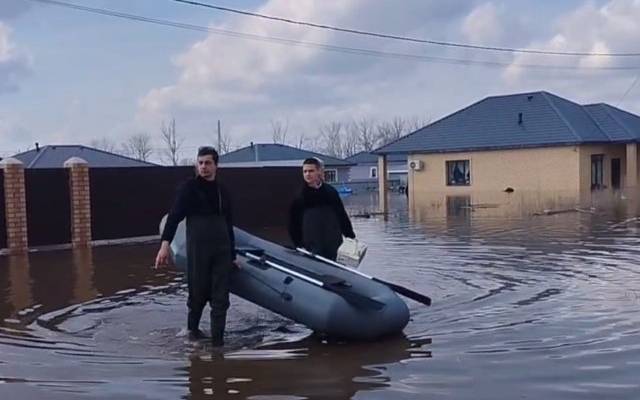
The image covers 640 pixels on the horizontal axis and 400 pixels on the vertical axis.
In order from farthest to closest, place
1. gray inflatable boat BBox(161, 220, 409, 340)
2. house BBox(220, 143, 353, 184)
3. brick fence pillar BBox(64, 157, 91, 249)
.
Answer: house BBox(220, 143, 353, 184), brick fence pillar BBox(64, 157, 91, 249), gray inflatable boat BBox(161, 220, 409, 340)

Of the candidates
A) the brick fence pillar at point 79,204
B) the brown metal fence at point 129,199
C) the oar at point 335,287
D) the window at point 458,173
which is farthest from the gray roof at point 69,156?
the oar at point 335,287

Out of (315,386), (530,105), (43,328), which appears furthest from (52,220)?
(530,105)

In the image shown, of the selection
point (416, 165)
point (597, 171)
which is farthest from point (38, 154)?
point (597, 171)

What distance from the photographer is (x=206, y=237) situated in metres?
6.59

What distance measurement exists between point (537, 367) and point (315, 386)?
1580mm

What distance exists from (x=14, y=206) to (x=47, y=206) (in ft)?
2.34

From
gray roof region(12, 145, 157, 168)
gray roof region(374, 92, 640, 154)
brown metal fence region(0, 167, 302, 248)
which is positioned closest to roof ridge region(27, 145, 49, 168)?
gray roof region(12, 145, 157, 168)

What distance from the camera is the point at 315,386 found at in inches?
209

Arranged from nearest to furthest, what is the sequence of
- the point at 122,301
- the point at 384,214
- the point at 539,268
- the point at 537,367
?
1. the point at 537,367
2. the point at 122,301
3. the point at 539,268
4. the point at 384,214

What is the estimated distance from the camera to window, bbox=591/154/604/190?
35.3m

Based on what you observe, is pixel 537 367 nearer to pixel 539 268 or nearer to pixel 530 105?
pixel 539 268

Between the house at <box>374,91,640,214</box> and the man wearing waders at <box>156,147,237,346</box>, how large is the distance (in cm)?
2603

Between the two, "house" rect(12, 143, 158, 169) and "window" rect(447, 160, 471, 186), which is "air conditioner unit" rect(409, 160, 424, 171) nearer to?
"window" rect(447, 160, 471, 186)

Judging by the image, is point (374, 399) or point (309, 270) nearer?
point (374, 399)
